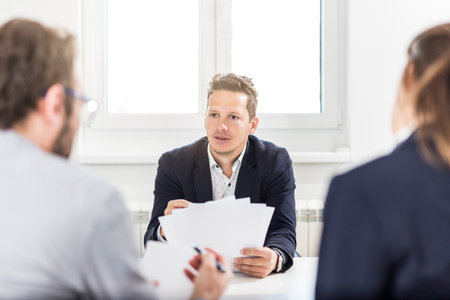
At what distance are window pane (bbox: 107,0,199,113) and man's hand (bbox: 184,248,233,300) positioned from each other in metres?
1.84

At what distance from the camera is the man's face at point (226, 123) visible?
86.9 inches

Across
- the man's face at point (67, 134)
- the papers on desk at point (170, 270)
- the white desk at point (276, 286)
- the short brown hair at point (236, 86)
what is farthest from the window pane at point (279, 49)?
the man's face at point (67, 134)

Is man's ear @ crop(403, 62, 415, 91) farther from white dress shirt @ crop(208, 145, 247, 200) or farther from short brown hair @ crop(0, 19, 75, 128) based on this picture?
white dress shirt @ crop(208, 145, 247, 200)

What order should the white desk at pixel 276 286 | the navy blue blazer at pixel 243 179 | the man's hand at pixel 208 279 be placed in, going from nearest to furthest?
1. the man's hand at pixel 208 279
2. the white desk at pixel 276 286
3. the navy blue blazer at pixel 243 179

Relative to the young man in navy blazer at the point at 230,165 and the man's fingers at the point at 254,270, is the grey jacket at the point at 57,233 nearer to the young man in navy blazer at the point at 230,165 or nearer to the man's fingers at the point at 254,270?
the man's fingers at the point at 254,270

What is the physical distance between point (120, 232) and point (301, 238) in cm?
204

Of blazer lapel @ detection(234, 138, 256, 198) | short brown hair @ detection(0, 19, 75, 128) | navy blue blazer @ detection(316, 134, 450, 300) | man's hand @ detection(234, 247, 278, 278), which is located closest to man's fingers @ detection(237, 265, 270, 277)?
man's hand @ detection(234, 247, 278, 278)

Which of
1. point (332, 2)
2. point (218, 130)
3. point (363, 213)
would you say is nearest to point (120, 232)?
point (363, 213)

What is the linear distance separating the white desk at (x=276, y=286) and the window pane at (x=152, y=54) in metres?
1.56

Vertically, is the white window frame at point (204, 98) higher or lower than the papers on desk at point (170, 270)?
higher

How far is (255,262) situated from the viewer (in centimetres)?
162

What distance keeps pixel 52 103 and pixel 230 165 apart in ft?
4.58

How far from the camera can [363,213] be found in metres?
0.78

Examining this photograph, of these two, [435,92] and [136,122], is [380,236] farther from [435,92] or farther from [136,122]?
[136,122]
